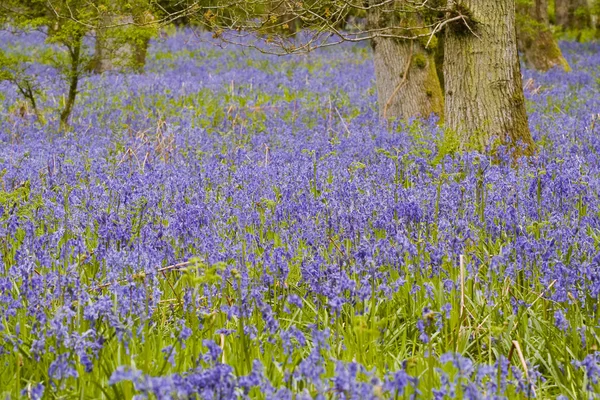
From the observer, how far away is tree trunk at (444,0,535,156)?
23.6 feet

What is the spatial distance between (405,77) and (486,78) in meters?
2.67

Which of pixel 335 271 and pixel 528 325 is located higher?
pixel 335 271

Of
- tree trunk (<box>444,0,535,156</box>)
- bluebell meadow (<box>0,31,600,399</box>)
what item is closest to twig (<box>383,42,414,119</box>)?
bluebell meadow (<box>0,31,600,399</box>)

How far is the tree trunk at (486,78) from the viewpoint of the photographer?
23.6 feet

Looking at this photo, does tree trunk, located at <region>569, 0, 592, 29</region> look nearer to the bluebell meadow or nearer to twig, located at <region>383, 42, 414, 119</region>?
twig, located at <region>383, 42, 414, 119</region>

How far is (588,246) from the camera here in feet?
14.1

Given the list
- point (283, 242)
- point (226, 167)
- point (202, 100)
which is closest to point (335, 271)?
point (283, 242)

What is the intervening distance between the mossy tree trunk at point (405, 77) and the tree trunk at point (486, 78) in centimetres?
241

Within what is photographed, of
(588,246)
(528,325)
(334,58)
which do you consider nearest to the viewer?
(528,325)

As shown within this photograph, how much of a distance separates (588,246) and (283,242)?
71.8 inches

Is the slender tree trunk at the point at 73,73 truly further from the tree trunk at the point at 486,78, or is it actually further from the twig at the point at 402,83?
the tree trunk at the point at 486,78

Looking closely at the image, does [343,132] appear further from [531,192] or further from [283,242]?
[283,242]

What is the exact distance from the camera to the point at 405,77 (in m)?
9.95

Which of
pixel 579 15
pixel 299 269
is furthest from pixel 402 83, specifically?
pixel 579 15
